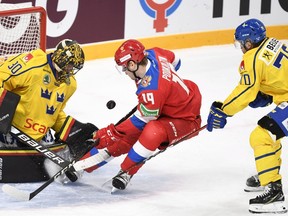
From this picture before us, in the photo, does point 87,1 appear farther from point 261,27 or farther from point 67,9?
point 261,27

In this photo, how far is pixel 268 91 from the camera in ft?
16.3

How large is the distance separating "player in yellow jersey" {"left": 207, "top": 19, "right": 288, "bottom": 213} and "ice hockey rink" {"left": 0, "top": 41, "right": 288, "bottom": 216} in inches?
6.7

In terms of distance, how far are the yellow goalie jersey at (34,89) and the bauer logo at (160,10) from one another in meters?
2.66

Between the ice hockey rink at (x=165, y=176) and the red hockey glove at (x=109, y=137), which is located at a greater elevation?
the red hockey glove at (x=109, y=137)

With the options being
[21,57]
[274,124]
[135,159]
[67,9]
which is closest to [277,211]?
[274,124]

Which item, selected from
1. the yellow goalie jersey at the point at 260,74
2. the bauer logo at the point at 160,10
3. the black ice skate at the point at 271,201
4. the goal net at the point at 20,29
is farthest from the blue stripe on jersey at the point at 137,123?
the bauer logo at the point at 160,10

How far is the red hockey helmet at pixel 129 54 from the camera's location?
5068mm

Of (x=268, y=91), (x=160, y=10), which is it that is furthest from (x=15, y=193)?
(x=160, y=10)

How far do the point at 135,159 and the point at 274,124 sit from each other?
0.75 metres

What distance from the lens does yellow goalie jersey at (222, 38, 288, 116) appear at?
4.80 meters

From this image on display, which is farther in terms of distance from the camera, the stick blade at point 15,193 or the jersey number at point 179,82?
the jersey number at point 179,82

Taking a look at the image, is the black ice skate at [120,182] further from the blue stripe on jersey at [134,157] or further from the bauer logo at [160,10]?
the bauer logo at [160,10]

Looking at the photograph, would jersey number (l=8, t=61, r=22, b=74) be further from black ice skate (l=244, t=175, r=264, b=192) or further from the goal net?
black ice skate (l=244, t=175, r=264, b=192)

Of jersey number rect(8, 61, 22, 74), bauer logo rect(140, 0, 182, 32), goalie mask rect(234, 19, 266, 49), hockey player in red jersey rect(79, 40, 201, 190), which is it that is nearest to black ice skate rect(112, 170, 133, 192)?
hockey player in red jersey rect(79, 40, 201, 190)
